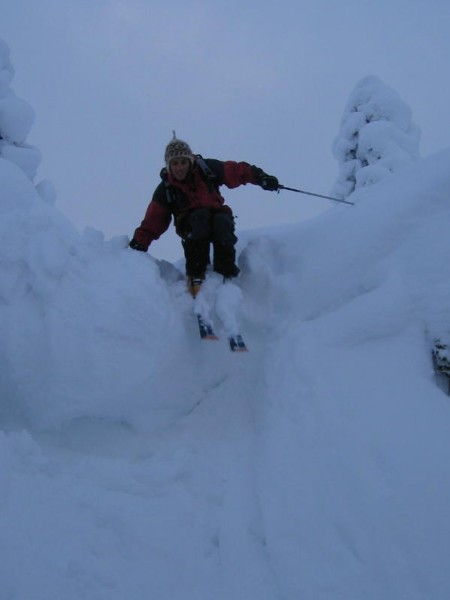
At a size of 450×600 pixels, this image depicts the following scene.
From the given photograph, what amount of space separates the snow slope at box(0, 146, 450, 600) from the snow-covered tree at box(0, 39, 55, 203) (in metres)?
7.35

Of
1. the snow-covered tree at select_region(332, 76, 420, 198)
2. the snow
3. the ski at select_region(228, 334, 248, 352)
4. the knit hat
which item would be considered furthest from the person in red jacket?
the snow-covered tree at select_region(332, 76, 420, 198)

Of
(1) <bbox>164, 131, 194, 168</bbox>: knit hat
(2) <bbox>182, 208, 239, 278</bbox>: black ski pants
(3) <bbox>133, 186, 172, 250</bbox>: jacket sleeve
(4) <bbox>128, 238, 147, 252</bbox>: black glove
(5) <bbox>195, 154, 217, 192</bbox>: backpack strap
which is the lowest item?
(2) <bbox>182, 208, 239, 278</bbox>: black ski pants

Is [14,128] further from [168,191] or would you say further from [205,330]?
[205,330]

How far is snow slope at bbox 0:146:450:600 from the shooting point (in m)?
2.33

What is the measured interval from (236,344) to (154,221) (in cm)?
203

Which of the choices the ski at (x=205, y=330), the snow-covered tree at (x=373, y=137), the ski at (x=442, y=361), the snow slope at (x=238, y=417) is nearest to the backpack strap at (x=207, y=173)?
the snow slope at (x=238, y=417)

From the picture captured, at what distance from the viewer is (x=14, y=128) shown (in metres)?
11.8

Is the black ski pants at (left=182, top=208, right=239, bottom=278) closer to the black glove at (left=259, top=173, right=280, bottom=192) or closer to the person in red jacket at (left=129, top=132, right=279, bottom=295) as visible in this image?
the person in red jacket at (left=129, top=132, right=279, bottom=295)

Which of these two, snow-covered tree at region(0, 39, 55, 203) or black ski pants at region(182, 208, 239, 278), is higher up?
snow-covered tree at region(0, 39, 55, 203)

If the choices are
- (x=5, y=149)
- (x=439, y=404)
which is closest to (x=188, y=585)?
(x=439, y=404)

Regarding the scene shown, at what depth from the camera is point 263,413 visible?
368 cm

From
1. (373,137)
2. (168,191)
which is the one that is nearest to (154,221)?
(168,191)

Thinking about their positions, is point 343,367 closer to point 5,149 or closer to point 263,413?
point 263,413

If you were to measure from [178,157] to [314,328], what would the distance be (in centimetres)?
245
